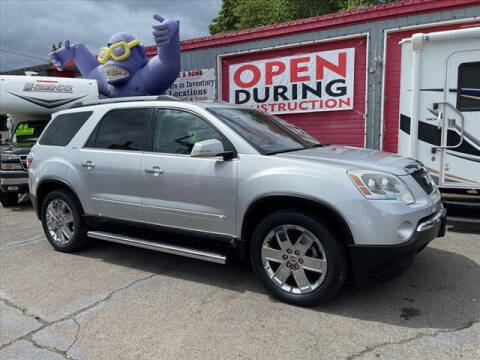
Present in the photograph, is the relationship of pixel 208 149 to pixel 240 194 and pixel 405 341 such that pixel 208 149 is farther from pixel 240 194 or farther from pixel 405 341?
pixel 405 341

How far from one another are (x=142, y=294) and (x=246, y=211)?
4.27 feet

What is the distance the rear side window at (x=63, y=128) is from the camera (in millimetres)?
5164

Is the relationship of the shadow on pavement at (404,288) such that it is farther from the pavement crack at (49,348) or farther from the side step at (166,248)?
the pavement crack at (49,348)

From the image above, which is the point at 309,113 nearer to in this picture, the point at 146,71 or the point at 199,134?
the point at 146,71

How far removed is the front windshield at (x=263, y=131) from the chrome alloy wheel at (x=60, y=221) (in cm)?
242

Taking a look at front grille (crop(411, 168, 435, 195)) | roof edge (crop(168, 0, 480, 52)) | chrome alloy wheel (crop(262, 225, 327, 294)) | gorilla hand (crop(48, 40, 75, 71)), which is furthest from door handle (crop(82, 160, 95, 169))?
gorilla hand (crop(48, 40, 75, 71))

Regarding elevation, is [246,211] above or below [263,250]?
above

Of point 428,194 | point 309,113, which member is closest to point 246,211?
point 428,194

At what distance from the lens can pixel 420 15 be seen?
774 cm

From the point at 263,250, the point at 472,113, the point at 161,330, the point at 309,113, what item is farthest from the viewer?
the point at 309,113

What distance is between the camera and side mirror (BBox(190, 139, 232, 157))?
3627mm

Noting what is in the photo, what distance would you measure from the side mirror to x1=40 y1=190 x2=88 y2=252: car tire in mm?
2181

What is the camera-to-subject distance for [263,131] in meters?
4.29

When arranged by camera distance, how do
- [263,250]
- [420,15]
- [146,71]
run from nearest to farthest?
[263,250], [420,15], [146,71]
